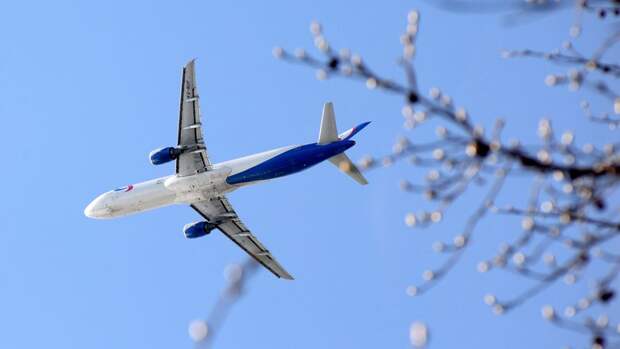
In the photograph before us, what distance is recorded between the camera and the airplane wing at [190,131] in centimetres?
4828

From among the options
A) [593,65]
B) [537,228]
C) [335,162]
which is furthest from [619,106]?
[335,162]

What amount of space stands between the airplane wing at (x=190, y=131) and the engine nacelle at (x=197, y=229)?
4.92 m

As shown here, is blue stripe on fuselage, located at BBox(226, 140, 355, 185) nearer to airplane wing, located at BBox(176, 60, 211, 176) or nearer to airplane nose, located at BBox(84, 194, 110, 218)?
airplane wing, located at BBox(176, 60, 211, 176)

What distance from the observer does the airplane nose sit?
172 ft

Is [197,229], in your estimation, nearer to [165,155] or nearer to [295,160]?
[165,155]

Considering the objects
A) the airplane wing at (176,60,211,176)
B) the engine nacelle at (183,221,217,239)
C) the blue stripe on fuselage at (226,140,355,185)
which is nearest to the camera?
the blue stripe on fuselage at (226,140,355,185)

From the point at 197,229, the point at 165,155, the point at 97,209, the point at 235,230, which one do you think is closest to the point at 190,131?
the point at 165,155

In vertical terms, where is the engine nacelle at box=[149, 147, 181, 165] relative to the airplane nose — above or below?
above

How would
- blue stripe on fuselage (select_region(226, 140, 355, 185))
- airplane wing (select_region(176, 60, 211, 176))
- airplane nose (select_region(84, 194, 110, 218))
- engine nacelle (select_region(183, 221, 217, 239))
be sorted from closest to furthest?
blue stripe on fuselage (select_region(226, 140, 355, 185)) < airplane wing (select_region(176, 60, 211, 176)) < airplane nose (select_region(84, 194, 110, 218)) < engine nacelle (select_region(183, 221, 217, 239))

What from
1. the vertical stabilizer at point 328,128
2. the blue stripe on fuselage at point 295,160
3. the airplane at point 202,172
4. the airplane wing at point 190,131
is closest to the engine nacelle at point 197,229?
the airplane at point 202,172

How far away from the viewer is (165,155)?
50531mm

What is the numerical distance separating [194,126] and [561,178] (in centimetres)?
4251

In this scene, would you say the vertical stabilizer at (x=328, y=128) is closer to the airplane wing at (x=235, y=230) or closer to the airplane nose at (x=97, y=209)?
the airplane wing at (x=235, y=230)

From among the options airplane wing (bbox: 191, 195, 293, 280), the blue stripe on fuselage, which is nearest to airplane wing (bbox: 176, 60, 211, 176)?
the blue stripe on fuselage
